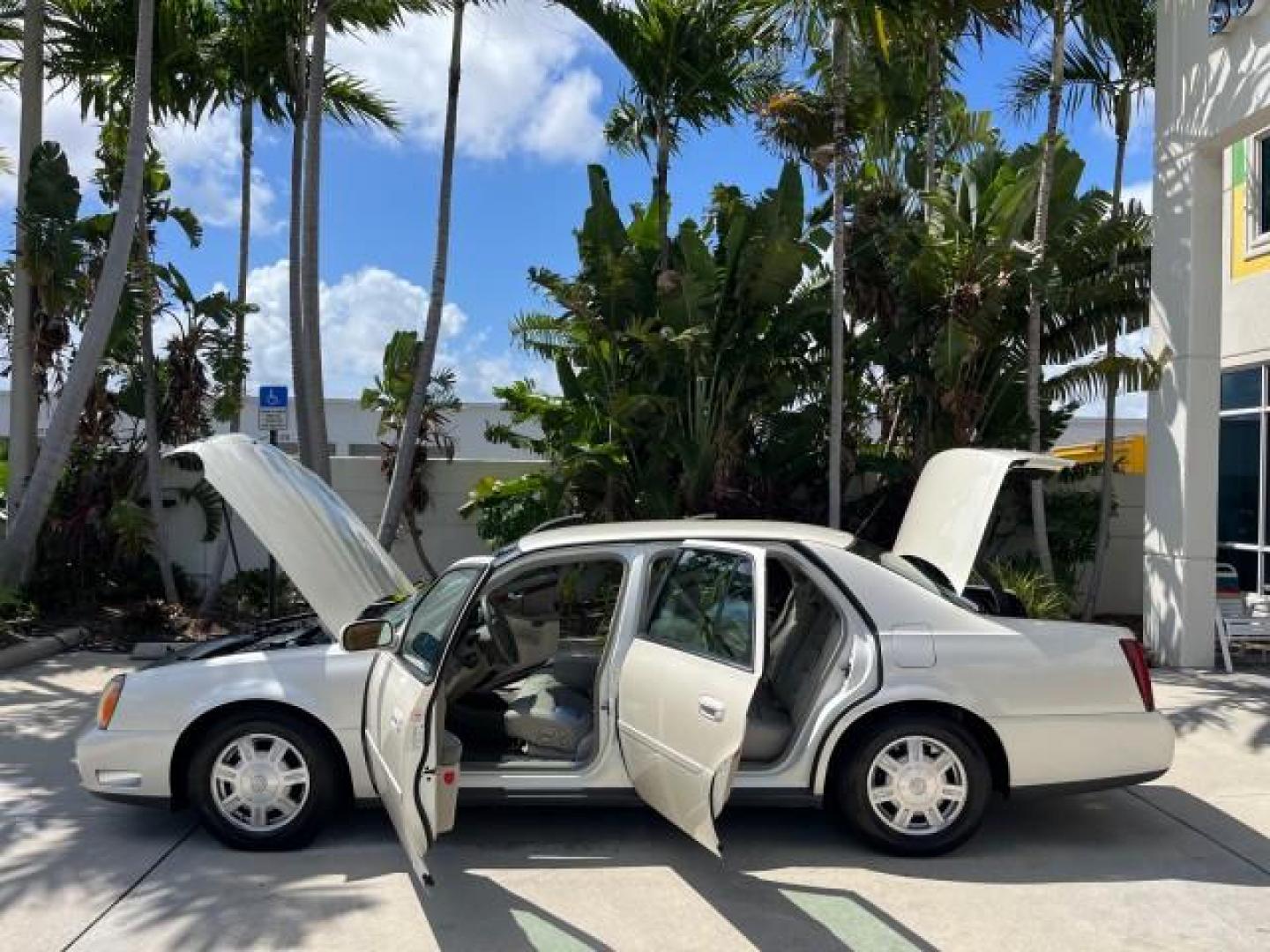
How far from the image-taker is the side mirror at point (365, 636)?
5185 millimetres

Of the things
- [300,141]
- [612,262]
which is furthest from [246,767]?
[300,141]

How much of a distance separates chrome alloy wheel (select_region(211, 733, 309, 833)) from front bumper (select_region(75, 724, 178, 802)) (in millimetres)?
241

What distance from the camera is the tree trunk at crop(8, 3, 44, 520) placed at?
12750 mm

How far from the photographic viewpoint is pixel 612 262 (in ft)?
39.4

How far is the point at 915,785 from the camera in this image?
5086 millimetres

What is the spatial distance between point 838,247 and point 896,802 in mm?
6968

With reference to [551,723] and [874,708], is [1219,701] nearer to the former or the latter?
[874,708]

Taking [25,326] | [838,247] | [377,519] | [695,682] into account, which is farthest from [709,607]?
[25,326]

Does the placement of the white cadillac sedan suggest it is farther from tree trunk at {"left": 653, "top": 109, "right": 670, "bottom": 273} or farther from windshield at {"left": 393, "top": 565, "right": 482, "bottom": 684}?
tree trunk at {"left": 653, "top": 109, "right": 670, "bottom": 273}

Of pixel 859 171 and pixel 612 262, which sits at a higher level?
pixel 859 171

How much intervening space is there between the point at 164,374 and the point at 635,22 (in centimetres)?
694

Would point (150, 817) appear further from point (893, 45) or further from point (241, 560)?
point (893, 45)

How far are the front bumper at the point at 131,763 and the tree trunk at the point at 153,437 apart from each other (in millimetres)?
8056

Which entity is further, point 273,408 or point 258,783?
point 273,408
